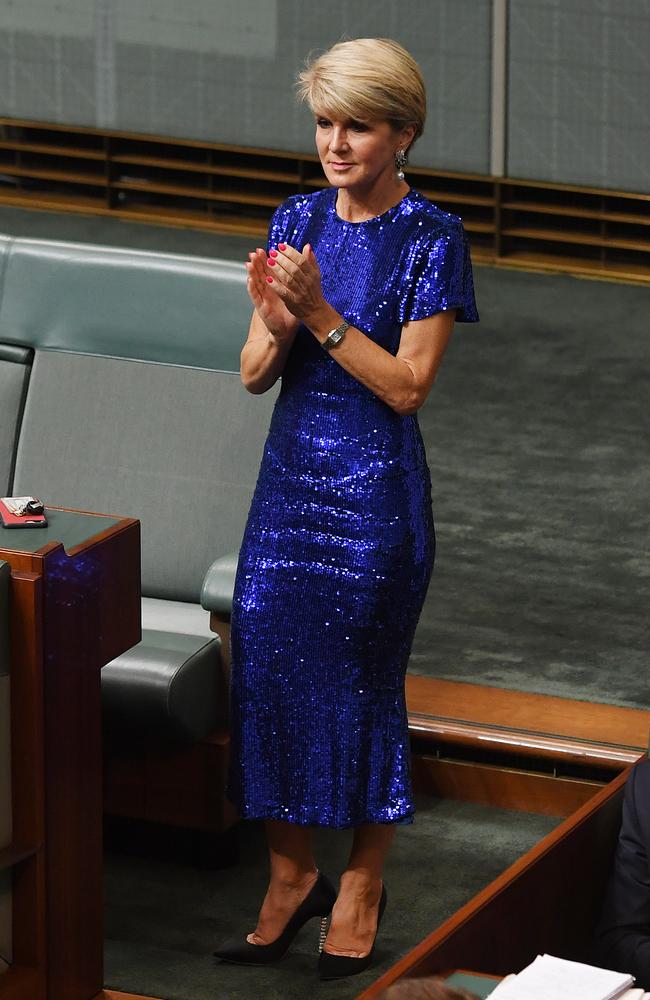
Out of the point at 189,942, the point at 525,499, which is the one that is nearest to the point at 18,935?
the point at 189,942

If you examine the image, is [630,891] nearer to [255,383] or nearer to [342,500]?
[342,500]

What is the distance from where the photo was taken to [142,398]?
12.7ft

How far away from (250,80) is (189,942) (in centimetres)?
575

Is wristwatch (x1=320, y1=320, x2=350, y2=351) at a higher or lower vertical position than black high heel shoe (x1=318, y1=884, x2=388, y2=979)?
higher

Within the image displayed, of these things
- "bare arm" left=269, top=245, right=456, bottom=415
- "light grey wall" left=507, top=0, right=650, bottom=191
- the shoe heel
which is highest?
"light grey wall" left=507, top=0, right=650, bottom=191

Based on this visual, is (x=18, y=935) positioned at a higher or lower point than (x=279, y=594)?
lower

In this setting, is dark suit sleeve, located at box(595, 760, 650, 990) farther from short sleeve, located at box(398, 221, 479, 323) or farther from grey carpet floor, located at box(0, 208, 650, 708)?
grey carpet floor, located at box(0, 208, 650, 708)

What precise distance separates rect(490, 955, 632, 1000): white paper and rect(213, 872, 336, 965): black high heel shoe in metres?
0.99

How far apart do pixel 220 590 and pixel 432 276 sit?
2.70 feet

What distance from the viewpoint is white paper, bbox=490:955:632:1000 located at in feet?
6.84

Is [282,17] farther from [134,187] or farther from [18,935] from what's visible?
[18,935]

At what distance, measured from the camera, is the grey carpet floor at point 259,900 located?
3088 mm

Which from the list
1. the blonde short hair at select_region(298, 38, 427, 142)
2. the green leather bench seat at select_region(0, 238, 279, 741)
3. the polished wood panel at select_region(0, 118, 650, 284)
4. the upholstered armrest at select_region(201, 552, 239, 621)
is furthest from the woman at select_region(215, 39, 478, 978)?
the polished wood panel at select_region(0, 118, 650, 284)

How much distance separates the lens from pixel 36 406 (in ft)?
12.9
